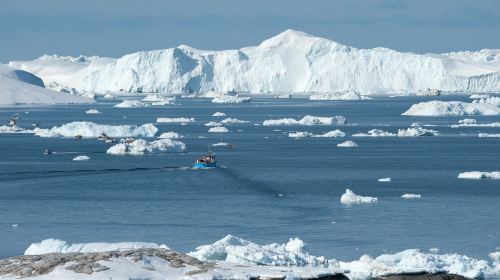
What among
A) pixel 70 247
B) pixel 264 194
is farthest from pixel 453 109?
pixel 70 247

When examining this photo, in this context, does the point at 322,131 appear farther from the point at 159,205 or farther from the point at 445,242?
the point at 445,242

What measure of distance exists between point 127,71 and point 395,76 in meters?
42.7

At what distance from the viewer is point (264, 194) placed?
4284 cm

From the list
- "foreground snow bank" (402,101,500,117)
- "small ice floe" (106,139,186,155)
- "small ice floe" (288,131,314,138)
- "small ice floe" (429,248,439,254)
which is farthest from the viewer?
"foreground snow bank" (402,101,500,117)

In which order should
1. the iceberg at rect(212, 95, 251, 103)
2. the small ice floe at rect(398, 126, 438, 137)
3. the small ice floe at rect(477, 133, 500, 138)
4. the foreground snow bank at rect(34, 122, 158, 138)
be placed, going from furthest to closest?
the iceberg at rect(212, 95, 251, 103) → the small ice floe at rect(477, 133, 500, 138) → the small ice floe at rect(398, 126, 438, 137) → the foreground snow bank at rect(34, 122, 158, 138)

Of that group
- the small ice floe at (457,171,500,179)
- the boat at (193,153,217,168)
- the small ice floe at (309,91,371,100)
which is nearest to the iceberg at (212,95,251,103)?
the small ice floe at (309,91,371,100)

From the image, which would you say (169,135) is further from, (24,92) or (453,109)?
(24,92)

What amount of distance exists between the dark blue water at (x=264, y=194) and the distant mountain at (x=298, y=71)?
8808cm

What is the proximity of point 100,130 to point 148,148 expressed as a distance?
13108 mm

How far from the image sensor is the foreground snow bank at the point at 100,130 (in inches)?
2854

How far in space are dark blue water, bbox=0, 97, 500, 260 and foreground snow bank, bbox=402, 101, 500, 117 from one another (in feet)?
73.6

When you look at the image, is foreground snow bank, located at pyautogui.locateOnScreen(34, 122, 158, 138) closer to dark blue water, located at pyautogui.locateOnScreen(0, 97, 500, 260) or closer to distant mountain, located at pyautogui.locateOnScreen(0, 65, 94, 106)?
dark blue water, located at pyautogui.locateOnScreen(0, 97, 500, 260)

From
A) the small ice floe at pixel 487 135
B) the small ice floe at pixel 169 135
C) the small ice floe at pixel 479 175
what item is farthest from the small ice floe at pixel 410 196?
the small ice floe at pixel 487 135

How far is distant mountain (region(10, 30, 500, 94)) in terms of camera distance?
163m
